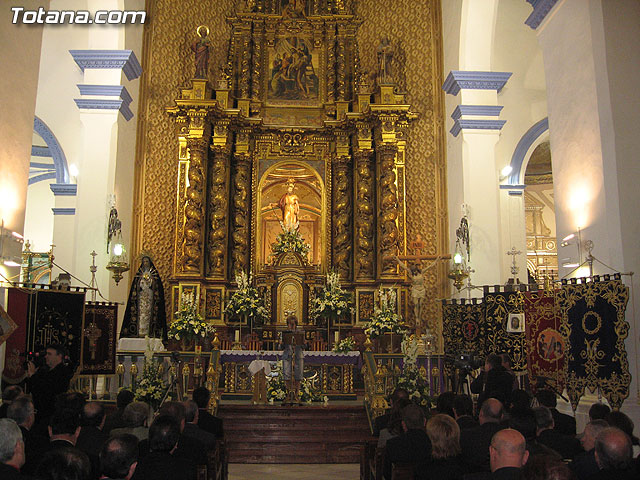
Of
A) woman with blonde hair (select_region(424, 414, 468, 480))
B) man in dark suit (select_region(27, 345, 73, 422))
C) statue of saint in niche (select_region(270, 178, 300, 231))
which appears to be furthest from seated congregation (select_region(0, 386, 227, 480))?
statue of saint in niche (select_region(270, 178, 300, 231))

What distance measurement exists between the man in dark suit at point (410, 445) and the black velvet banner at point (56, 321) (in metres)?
5.70

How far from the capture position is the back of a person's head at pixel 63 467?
10.3 feet

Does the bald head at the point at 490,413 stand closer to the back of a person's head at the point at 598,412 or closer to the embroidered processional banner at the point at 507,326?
the back of a person's head at the point at 598,412

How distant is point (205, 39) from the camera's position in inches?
640

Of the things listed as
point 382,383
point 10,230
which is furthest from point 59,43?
point 382,383

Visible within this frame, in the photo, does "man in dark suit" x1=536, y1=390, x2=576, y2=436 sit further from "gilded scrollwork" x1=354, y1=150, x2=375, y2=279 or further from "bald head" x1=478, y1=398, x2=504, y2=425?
"gilded scrollwork" x1=354, y1=150, x2=375, y2=279

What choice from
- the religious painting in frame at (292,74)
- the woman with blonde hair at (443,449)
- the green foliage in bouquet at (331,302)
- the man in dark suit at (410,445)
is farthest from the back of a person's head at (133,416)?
the religious painting in frame at (292,74)

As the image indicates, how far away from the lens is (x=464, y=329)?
11320 millimetres

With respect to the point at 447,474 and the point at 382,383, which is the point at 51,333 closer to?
the point at 382,383

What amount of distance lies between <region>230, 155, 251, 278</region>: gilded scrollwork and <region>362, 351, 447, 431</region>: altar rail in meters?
5.51

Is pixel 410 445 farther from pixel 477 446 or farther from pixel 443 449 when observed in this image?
pixel 443 449

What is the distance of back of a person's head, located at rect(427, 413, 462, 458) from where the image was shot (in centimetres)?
424

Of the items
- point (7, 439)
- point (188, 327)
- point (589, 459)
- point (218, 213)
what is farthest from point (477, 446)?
point (218, 213)

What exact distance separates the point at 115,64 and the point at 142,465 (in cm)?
1203
